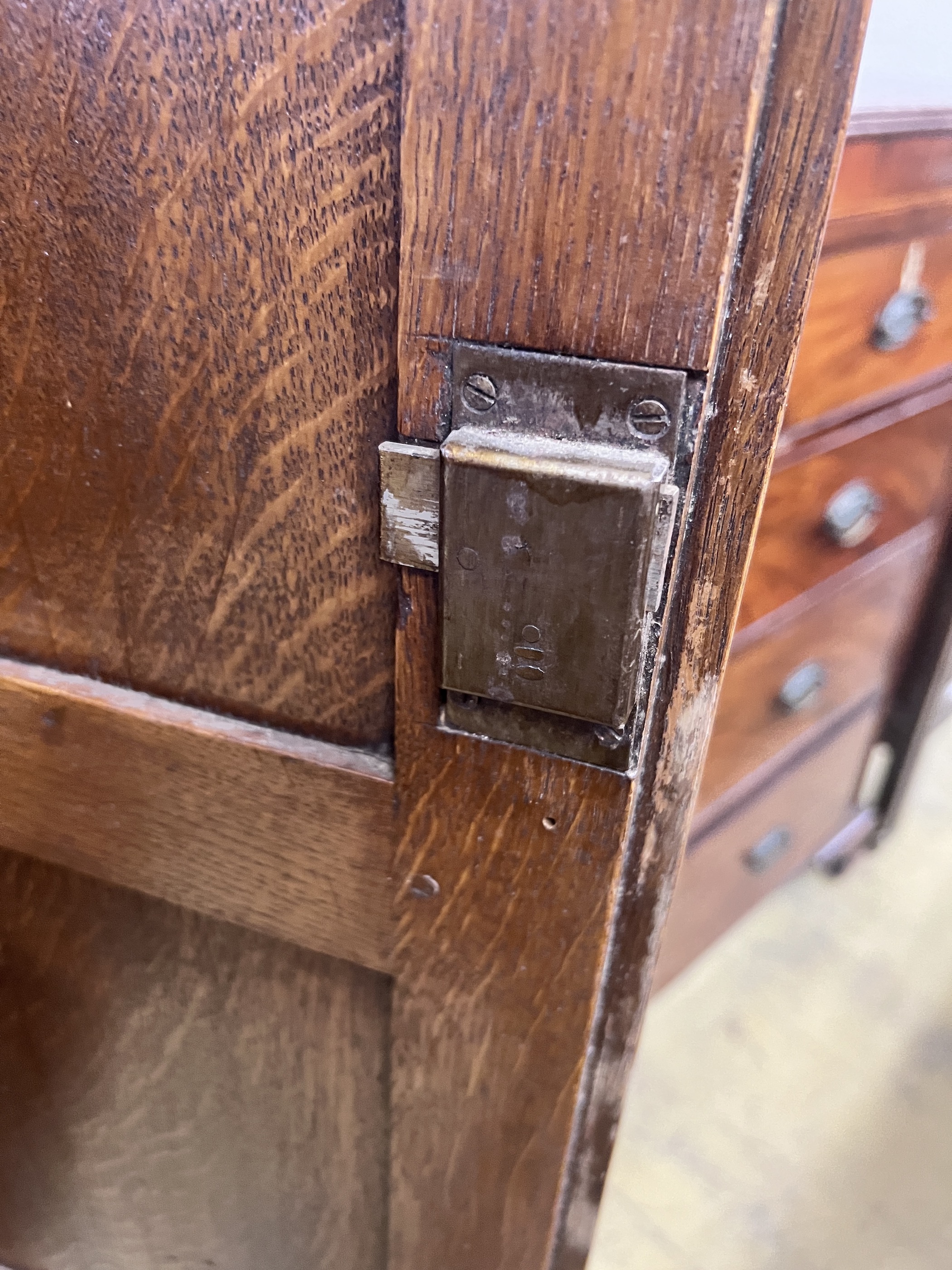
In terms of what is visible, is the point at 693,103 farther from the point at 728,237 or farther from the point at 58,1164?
the point at 58,1164

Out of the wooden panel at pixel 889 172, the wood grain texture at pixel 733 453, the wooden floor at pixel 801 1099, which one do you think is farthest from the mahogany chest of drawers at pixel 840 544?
the wood grain texture at pixel 733 453

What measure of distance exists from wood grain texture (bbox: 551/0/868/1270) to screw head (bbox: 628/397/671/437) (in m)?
0.02

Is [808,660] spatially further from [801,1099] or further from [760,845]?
[801,1099]

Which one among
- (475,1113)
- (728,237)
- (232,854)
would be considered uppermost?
(728,237)

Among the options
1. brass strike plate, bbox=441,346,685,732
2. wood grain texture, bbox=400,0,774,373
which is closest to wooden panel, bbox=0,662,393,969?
brass strike plate, bbox=441,346,685,732

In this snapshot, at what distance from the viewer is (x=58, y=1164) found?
68 centimetres

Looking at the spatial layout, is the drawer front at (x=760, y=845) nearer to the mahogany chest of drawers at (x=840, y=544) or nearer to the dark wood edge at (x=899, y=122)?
the mahogany chest of drawers at (x=840, y=544)

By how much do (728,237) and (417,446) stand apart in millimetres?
125

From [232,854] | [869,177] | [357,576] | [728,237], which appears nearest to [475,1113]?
[232,854]

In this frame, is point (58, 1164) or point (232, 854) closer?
point (232, 854)

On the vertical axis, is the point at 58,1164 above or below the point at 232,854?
below

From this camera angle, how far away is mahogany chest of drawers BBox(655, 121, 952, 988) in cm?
81

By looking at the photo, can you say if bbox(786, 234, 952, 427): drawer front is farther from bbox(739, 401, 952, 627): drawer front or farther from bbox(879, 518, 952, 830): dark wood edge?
Result: bbox(879, 518, 952, 830): dark wood edge

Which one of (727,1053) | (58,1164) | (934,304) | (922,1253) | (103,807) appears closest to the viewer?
(103,807)
